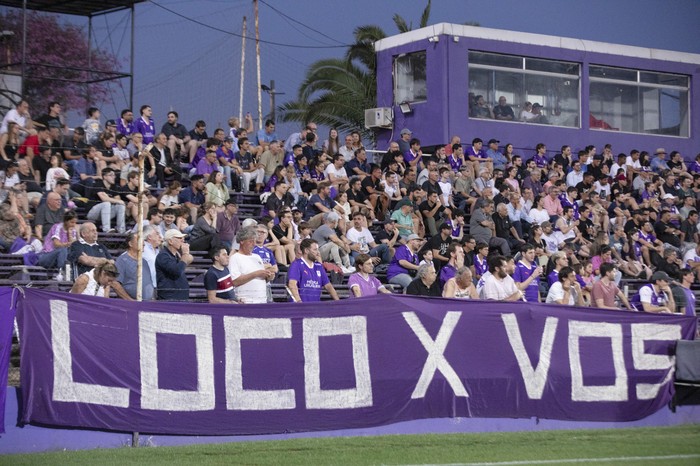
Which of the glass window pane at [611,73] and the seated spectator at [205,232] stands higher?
the glass window pane at [611,73]

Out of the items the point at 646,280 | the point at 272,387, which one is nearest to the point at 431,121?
the point at 646,280

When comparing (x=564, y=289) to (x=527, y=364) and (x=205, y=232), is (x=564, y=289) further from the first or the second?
(x=205, y=232)

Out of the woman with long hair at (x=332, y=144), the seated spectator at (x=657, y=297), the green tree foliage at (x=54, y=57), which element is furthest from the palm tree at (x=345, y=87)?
the seated spectator at (x=657, y=297)

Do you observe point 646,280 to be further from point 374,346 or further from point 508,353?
point 374,346

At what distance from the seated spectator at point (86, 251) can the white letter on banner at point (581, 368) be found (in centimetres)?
626

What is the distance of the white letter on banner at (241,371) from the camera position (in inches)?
480

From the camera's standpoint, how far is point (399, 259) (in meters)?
18.2

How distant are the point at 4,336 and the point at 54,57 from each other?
24047 mm

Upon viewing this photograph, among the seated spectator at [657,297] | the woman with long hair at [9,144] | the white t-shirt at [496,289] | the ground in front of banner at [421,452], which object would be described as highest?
the woman with long hair at [9,144]

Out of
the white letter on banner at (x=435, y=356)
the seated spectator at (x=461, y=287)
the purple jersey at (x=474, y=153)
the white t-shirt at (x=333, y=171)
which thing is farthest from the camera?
the purple jersey at (x=474, y=153)

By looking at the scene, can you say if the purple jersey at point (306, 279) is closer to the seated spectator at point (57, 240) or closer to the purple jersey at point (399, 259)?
the seated spectator at point (57, 240)

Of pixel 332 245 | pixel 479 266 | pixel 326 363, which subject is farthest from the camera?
pixel 479 266

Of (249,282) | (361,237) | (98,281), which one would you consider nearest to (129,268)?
(98,281)

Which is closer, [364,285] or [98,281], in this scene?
[98,281]
